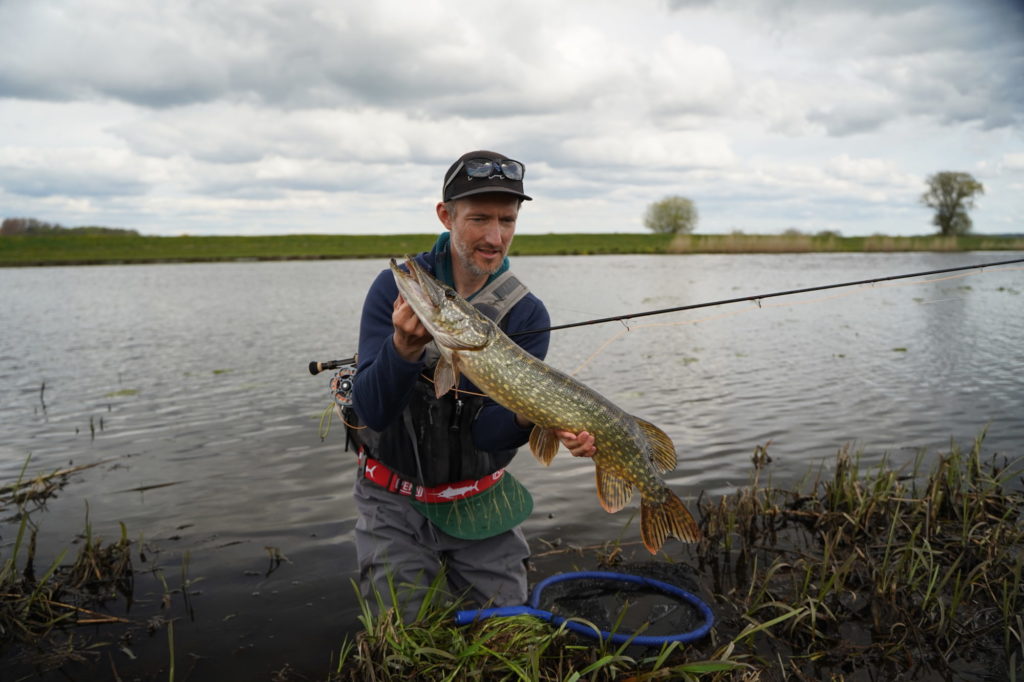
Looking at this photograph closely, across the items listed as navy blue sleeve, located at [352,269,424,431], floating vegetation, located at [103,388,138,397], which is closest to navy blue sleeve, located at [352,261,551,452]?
navy blue sleeve, located at [352,269,424,431]

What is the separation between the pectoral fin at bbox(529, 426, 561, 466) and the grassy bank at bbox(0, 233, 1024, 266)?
50580mm

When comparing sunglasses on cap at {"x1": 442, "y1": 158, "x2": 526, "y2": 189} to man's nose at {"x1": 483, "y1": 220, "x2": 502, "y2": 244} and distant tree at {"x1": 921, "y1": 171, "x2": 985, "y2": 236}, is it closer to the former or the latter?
man's nose at {"x1": 483, "y1": 220, "x2": 502, "y2": 244}

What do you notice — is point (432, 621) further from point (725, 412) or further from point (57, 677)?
point (725, 412)

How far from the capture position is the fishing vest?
350cm

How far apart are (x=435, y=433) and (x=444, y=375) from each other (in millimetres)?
524

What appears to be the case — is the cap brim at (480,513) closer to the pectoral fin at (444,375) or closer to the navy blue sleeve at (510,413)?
the navy blue sleeve at (510,413)

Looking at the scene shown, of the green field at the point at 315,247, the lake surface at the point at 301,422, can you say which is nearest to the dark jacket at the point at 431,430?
→ the lake surface at the point at 301,422

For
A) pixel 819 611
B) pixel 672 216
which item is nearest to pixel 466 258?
pixel 819 611

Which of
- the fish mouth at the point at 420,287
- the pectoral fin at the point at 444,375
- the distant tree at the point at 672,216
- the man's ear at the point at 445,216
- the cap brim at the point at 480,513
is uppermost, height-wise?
the distant tree at the point at 672,216

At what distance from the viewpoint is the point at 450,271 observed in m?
3.71

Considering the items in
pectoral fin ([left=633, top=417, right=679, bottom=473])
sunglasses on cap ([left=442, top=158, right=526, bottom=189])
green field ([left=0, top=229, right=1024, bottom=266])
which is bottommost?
pectoral fin ([left=633, top=417, right=679, bottom=473])

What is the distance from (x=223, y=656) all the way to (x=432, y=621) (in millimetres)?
1367

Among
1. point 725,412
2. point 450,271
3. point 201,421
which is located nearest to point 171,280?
point 201,421

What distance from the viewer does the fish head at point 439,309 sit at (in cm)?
298
